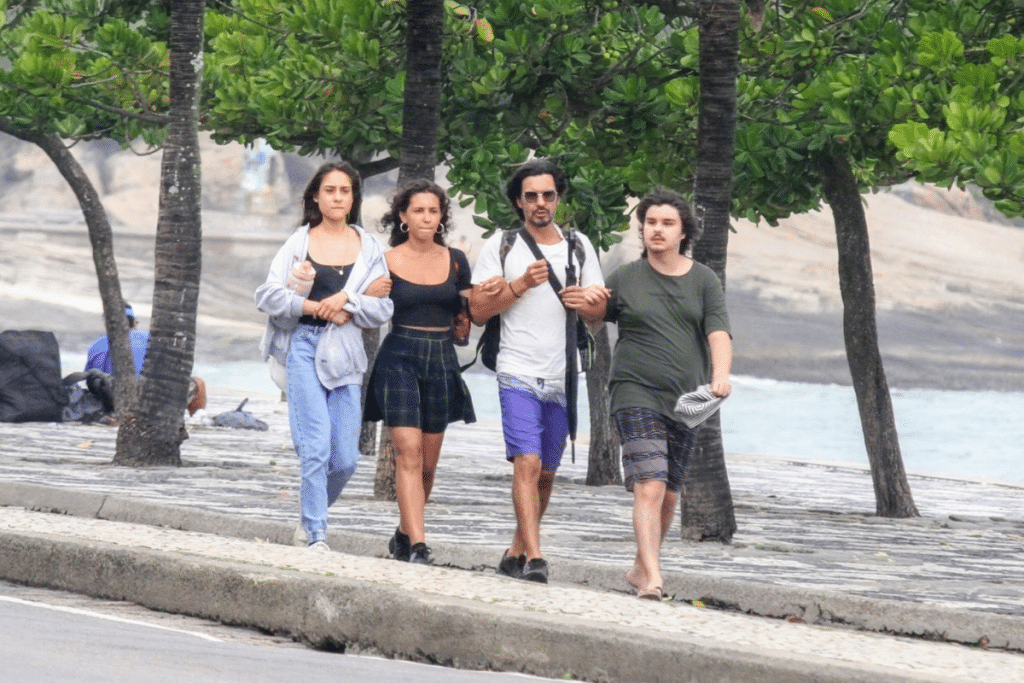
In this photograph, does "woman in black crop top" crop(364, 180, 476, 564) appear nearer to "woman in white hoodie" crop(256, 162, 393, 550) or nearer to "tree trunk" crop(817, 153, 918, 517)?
"woman in white hoodie" crop(256, 162, 393, 550)

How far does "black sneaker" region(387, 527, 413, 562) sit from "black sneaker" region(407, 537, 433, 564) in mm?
49

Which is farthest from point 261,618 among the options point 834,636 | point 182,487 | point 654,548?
point 182,487

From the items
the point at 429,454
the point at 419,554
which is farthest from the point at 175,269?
the point at 419,554

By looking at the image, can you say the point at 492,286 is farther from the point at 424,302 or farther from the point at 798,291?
the point at 798,291

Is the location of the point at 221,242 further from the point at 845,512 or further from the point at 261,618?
the point at 261,618

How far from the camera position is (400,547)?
867cm

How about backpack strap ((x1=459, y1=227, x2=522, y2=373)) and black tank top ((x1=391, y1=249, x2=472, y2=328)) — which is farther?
black tank top ((x1=391, y1=249, x2=472, y2=328))

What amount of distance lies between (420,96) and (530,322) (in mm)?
4399

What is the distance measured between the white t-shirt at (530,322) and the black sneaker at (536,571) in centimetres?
80

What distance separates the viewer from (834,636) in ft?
21.9

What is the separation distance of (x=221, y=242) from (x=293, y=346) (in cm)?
7156

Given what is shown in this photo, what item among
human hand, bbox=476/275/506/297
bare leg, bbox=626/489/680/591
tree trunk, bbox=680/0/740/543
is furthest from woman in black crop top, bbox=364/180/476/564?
tree trunk, bbox=680/0/740/543

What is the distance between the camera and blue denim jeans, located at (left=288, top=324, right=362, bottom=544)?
341 inches

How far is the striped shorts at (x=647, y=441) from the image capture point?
25.9 ft
